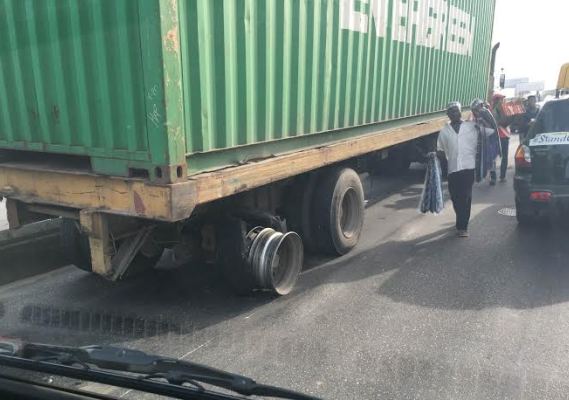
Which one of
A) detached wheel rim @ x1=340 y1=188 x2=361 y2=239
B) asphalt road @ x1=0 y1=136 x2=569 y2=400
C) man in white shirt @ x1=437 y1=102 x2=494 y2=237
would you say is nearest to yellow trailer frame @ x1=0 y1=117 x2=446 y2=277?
asphalt road @ x1=0 y1=136 x2=569 y2=400

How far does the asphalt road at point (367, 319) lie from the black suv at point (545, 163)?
478mm

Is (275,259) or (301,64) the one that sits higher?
(301,64)

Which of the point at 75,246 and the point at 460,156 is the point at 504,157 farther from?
the point at 75,246

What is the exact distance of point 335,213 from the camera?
5227 mm

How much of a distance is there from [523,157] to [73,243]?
488cm

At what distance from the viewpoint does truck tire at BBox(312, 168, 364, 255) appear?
5.17 m

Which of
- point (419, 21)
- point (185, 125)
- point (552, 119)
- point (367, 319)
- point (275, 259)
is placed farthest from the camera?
point (419, 21)

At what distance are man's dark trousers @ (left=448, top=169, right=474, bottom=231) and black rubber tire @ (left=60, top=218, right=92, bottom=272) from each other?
4.20 m

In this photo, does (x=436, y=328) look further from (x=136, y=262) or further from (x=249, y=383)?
(x=136, y=262)

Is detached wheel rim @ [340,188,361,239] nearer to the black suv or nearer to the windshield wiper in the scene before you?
the black suv

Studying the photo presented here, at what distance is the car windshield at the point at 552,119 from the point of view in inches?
217

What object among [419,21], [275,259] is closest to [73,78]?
[275,259]

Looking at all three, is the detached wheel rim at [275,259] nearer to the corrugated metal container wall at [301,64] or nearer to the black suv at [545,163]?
the corrugated metal container wall at [301,64]

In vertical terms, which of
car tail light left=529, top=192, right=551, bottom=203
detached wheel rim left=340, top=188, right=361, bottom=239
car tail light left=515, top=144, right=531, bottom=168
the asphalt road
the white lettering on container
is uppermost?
the white lettering on container
